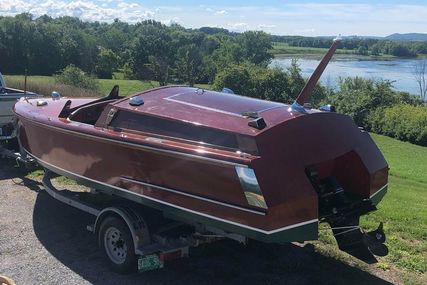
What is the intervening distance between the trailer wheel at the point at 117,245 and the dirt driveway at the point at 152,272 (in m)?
0.11

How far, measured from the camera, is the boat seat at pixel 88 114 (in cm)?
648

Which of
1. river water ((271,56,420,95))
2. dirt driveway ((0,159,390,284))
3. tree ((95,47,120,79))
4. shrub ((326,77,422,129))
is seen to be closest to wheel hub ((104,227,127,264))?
dirt driveway ((0,159,390,284))

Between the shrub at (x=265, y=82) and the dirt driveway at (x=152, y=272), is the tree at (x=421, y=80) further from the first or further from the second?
the dirt driveway at (x=152, y=272)

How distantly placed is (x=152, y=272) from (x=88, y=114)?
2.52 meters

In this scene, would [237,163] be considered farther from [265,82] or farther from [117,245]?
[265,82]

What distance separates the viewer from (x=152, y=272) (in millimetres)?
5172

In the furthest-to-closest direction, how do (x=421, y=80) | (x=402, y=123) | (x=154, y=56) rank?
1. (x=154, y=56)
2. (x=421, y=80)
3. (x=402, y=123)

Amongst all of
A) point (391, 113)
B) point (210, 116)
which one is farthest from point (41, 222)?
point (391, 113)

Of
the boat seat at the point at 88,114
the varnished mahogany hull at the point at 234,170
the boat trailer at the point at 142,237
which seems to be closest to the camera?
the varnished mahogany hull at the point at 234,170

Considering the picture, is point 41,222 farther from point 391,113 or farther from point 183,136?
point 391,113

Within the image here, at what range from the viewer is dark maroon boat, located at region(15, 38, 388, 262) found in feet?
13.6

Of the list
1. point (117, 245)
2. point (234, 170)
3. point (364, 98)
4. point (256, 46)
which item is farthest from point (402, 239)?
point (256, 46)

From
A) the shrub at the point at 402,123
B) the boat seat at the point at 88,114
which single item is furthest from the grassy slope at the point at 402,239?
the shrub at the point at 402,123

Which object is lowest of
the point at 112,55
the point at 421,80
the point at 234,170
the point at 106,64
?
the point at 421,80
